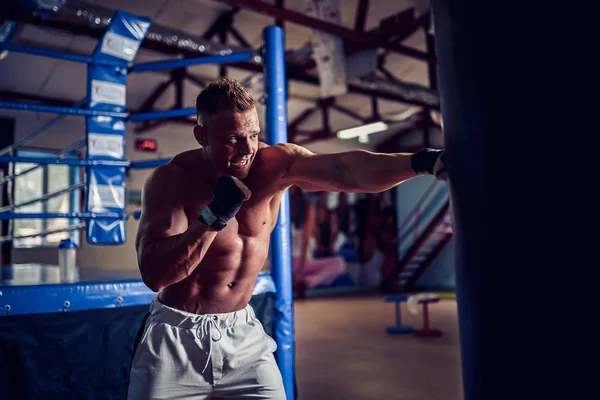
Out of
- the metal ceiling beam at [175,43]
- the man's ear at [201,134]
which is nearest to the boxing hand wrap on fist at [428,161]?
the man's ear at [201,134]

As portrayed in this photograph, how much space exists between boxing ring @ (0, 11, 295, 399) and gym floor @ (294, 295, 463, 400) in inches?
52.8

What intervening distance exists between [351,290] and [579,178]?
11.3 m

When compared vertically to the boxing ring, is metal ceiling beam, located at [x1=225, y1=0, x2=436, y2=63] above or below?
above

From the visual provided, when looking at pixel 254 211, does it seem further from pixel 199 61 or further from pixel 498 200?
pixel 199 61

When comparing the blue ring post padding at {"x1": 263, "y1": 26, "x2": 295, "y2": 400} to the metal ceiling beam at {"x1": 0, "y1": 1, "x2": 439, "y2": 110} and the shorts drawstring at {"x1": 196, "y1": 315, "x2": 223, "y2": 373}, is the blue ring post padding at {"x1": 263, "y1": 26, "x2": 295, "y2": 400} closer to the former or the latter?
the shorts drawstring at {"x1": 196, "y1": 315, "x2": 223, "y2": 373}

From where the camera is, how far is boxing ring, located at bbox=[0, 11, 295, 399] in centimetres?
195

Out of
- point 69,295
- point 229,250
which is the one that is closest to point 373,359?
point 69,295

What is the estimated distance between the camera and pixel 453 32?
33.8 inches

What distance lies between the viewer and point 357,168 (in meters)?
1.46

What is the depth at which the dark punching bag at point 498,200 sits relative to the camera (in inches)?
28.4

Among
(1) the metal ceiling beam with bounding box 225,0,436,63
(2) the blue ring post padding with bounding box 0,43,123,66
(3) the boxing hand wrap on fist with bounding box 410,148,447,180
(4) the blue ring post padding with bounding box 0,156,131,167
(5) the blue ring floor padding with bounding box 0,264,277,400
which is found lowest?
(5) the blue ring floor padding with bounding box 0,264,277,400

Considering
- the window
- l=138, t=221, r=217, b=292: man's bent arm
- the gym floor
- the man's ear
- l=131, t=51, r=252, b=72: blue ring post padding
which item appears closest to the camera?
l=138, t=221, r=217, b=292: man's bent arm

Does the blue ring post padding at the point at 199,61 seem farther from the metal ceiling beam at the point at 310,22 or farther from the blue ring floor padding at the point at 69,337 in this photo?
the metal ceiling beam at the point at 310,22

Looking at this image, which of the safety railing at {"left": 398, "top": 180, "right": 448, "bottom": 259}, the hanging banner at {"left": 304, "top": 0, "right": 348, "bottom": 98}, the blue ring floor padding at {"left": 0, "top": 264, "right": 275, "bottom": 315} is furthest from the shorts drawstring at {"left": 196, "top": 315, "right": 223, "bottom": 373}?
the safety railing at {"left": 398, "top": 180, "right": 448, "bottom": 259}
